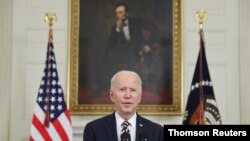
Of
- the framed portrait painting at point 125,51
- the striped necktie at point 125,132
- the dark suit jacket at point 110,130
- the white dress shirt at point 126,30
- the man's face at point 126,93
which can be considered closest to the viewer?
the striped necktie at point 125,132

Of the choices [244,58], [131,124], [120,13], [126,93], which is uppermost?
[120,13]

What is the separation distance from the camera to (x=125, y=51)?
555 centimetres

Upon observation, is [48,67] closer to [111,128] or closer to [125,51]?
[125,51]

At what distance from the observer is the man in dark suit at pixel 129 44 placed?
553cm

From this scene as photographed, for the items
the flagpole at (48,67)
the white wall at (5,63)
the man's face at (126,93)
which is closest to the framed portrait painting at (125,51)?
the flagpole at (48,67)

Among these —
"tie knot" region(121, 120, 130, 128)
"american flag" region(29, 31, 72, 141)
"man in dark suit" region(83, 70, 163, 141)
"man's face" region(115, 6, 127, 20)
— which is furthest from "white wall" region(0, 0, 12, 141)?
"tie knot" region(121, 120, 130, 128)

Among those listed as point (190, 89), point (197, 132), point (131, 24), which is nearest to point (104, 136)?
point (197, 132)

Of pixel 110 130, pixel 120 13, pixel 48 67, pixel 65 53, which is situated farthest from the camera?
pixel 120 13

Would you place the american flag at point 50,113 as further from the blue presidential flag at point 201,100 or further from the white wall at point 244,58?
the white wall at point 244,58

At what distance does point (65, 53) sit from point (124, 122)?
333cm

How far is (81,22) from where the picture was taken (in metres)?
5.56

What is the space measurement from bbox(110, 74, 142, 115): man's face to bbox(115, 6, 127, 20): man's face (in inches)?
128

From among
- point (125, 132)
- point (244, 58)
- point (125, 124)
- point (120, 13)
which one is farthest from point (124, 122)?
point (244, 58)

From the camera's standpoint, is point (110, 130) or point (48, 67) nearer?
point (110, 130)
